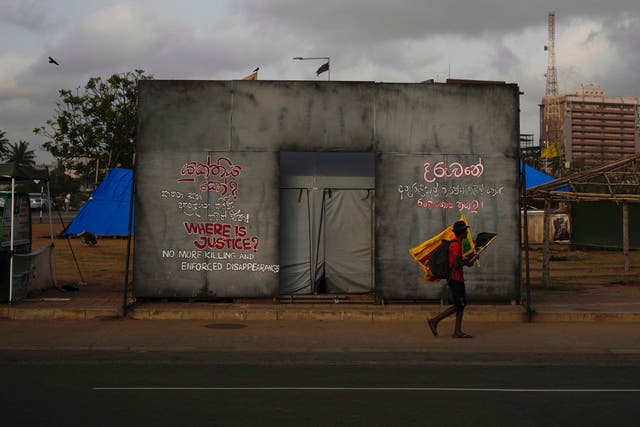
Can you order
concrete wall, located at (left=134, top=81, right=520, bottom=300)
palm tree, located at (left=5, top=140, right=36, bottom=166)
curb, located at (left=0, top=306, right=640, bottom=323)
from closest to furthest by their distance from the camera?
curb, located at (left=0, top=306, right=640, bottom=323) → concrete wall, located at (left=134, top=81, right=520, bottom=300) → palm tree, located at (left=5, top=140, right=36, bottom=166)

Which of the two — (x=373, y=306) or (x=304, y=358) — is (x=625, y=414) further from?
(x=373, y=306)

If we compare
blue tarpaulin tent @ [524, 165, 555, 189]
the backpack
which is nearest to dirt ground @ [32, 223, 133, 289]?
the backpack

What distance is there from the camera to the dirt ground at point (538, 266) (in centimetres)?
2002

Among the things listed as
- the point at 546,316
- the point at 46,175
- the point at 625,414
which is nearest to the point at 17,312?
the point at 46,175

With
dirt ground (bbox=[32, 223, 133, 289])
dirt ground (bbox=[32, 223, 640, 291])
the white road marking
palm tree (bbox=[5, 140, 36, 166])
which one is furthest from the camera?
palm tree (bbox=[5, 140, 36, 166])

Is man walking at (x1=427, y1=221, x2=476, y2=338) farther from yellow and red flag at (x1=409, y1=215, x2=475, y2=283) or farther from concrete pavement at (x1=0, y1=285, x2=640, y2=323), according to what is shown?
concrete pavement at (x1=0, y1=285, x2=640, y2=323)

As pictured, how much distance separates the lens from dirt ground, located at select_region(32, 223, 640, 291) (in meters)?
20.0

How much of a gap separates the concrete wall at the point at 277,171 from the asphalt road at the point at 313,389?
411 cm

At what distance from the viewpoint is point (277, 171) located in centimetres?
1516

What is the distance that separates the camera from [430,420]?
6.95 m

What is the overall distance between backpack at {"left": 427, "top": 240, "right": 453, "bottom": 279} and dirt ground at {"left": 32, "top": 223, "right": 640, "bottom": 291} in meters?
7.77

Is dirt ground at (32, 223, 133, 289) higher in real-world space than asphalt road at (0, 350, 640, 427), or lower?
higher

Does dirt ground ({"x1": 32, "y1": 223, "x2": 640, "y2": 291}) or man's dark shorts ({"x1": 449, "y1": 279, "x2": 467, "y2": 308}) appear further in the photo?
dirt ground ({"x1": 32, "y1": 223, "x2": 640, "y2": 291})

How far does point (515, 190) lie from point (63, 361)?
8.84 meters
